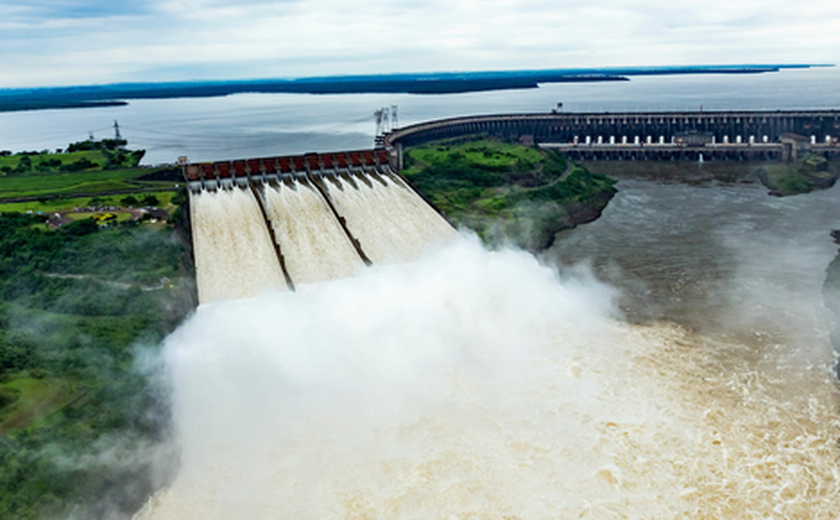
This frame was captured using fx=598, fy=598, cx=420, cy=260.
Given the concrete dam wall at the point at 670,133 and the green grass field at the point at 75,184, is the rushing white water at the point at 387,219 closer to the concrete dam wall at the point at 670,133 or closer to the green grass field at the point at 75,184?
the green grass field at the point at 75,184

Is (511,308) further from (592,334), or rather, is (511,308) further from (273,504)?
(273,504)

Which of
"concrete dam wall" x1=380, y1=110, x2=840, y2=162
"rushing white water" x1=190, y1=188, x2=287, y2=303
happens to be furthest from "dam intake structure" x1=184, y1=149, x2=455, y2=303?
"concrete dam wall" x1=380, y1=110, x2=840, y2=162

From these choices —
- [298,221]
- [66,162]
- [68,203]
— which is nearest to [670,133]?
[298,221]

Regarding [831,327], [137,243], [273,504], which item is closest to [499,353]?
[273,504]

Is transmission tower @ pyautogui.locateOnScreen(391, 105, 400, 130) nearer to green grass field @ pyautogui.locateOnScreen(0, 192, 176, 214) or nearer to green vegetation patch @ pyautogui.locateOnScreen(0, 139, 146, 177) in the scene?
green vegetation patch @ pyautogui.locateOnScreen(0, 139, 146, 177)

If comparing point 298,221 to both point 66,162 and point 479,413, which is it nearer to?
point 479,413

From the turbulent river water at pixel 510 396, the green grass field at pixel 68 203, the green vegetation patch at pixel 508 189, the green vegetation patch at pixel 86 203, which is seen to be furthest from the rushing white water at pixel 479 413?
the green vegetation patch at pixel 86 203
